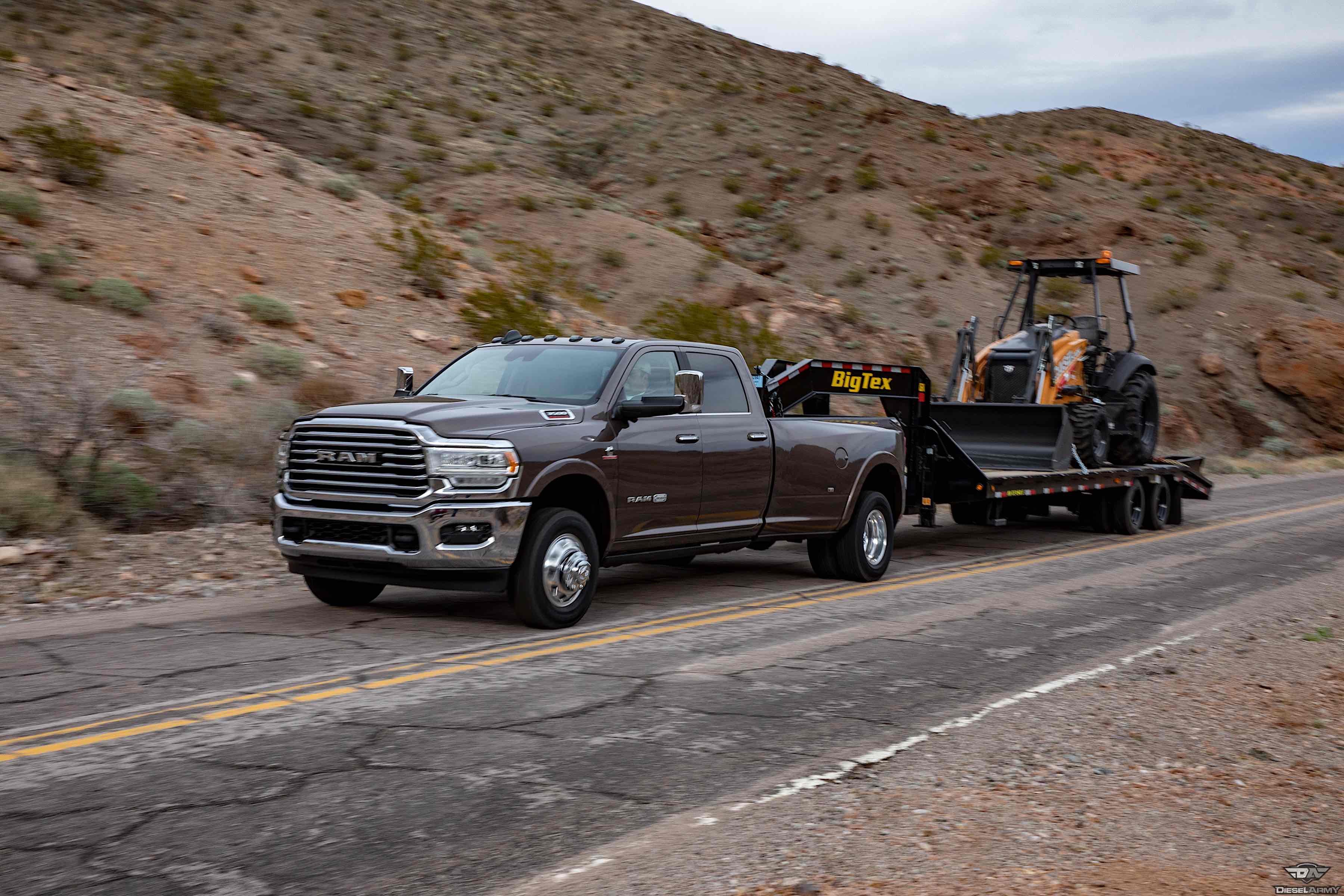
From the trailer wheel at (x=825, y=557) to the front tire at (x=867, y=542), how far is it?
34 millimetres

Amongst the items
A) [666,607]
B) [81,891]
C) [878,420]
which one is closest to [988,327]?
[878,420]

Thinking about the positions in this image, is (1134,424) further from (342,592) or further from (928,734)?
(928,734)

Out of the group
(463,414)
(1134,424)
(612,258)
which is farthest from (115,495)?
(612,258)

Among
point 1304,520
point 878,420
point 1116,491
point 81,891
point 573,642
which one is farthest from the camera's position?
point 1304,520

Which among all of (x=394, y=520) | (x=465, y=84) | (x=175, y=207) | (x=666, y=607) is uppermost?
(x=465, y=84)

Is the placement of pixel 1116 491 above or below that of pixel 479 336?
below

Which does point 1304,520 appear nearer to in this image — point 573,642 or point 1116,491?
point 1116,491

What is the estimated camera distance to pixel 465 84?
46281 millimetres

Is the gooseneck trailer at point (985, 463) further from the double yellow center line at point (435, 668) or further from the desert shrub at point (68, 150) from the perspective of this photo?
the desert shrub at point (68, 150)

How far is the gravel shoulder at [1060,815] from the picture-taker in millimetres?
4266

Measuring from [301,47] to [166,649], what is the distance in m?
39.8

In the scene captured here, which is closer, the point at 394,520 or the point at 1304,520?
the point at 394,520

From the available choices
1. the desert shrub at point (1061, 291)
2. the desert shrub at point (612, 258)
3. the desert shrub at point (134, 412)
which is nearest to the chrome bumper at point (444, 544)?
the desert shrub at point (134, 412)

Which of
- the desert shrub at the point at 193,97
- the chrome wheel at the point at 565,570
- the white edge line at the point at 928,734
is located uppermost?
the desert shrub at the point at 193,97
